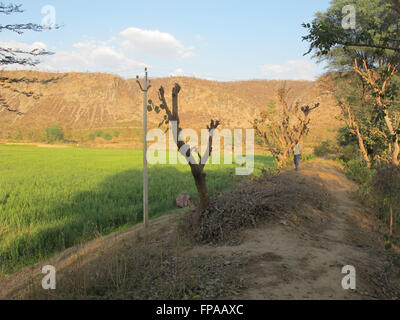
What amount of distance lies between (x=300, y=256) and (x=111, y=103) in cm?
8125

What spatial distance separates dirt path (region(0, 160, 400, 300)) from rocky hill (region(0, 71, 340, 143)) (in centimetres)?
5458

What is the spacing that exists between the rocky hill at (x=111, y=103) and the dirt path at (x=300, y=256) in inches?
2149

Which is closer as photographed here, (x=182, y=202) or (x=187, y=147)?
(x=187, y=147)

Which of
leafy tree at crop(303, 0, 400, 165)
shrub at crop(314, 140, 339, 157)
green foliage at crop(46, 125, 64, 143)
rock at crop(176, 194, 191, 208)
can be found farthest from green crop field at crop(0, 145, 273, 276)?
green foliage at crop(46, 125, 64, 143)

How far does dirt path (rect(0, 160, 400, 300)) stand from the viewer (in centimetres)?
327

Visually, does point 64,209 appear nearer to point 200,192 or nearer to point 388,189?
point 200,192

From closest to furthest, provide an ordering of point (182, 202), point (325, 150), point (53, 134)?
point (182, 202) < point (325, 150) < point (53, 134)

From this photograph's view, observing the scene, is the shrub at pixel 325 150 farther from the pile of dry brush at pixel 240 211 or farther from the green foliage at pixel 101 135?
the green foliage at pixel 101 135

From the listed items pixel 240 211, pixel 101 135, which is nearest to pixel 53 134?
pixel 101 135

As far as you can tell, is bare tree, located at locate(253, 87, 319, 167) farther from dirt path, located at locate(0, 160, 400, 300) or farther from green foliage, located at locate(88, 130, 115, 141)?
green foliage, located at locate(88, 130, 115, 141)

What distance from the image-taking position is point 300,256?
4.07m

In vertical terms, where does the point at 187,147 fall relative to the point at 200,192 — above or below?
above
